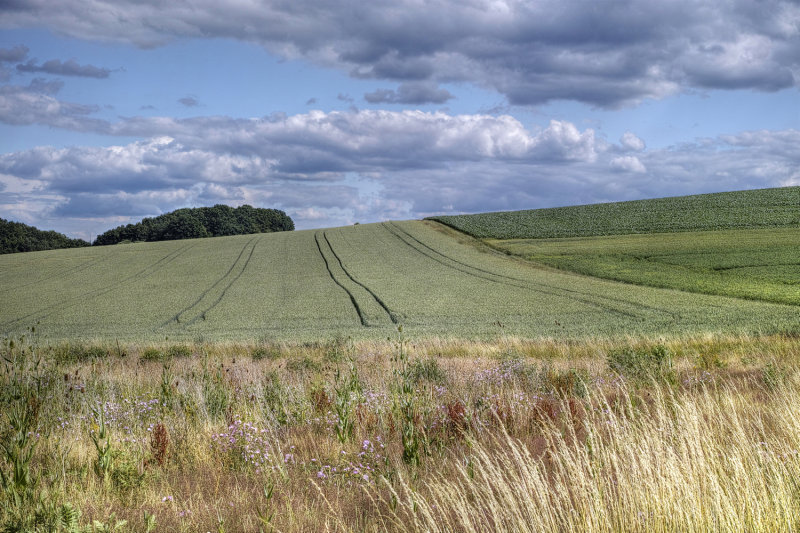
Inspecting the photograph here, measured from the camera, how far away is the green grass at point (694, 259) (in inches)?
1471

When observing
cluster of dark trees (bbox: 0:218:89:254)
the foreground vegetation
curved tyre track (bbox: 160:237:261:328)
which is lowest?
curved tyre track (bbox: 160:237:261:328)

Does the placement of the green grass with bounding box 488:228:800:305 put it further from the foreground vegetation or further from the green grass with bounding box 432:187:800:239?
the foreground vegetation

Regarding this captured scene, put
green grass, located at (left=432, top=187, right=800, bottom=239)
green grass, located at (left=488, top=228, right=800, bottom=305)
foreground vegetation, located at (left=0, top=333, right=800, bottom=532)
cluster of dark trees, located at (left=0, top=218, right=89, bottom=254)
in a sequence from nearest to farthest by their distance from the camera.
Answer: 1. foreground vegetation, located at (left=0, top=333, right=800, bottom=532)
2. green grass, located at (left=488, top=228, right=800, bottom=305)
3. green grass, located at (left=432, top=187, right=800, bottom=239)
4. cluster of dark trees, located at (left=0, top=218, right=89, bottom=254)

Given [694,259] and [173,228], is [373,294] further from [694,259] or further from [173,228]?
[173,228]

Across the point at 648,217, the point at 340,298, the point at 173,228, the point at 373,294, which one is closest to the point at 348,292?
the point at 340,298

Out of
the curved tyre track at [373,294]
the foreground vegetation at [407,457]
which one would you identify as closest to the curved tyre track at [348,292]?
the curved tyre track at [373,294]

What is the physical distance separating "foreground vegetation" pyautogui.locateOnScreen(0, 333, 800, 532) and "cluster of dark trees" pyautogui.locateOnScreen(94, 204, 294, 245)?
101 metres

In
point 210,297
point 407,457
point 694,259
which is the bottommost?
point 210,297

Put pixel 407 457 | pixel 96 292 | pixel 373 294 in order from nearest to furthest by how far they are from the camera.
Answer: pixel 407 457, pixel 373 294, pixel 96 292

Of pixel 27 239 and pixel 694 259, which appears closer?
pixel 694 259

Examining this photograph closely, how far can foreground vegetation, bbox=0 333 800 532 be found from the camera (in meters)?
4.58

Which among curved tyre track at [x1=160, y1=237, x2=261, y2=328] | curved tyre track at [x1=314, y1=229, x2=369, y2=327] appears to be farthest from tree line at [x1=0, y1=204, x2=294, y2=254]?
curved tyre track at [x1=314, y1=229, x2=369, y2=327]

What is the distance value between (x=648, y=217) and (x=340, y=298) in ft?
142

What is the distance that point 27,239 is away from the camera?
10569cm
